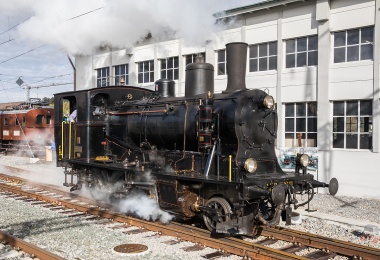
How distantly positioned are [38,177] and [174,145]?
10.4 m

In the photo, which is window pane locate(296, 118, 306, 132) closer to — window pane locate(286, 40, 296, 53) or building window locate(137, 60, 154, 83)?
window pane locate(286, 40, 296, 53)

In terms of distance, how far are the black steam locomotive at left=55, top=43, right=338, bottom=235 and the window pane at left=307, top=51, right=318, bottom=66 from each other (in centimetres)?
698

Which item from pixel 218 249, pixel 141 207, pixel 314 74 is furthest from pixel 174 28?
pixel 218 249

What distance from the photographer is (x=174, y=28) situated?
12992 mm

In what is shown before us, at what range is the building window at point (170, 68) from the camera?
18.8m

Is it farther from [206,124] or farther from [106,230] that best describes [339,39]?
[106,230]

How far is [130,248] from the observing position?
6.69 m

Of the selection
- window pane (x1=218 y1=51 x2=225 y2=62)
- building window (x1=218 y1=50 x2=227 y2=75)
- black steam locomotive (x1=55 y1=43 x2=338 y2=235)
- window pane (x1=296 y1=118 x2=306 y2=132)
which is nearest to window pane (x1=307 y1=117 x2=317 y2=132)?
window pane (x1=296 y1=118 x2=306 y2=132)

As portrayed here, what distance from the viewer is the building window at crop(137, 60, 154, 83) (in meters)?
20.0

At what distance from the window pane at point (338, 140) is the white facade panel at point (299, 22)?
154 inches

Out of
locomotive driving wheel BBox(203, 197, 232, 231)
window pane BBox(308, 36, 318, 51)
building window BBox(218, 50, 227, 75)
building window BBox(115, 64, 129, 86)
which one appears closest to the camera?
locomotive driving wheel BBox(203, 197, 232, 231)

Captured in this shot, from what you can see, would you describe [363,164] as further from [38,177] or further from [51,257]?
[38,177]

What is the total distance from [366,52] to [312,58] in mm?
1920

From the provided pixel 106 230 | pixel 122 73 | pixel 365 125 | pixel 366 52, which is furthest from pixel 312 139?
pixel 122 73
